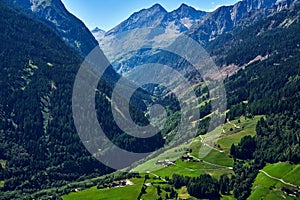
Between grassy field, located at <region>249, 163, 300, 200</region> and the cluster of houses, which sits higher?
grassy field, located at <region>249, 163, 300, 200</region>

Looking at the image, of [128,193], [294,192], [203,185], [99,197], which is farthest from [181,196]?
[294,192]

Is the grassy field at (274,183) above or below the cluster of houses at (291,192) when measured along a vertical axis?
above

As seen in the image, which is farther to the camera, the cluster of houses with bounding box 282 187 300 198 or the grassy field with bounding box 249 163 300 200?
the grassy field with bounding box 249 163 300 200

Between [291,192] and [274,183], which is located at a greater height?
[274,183]

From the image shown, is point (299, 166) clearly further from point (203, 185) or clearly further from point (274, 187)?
point (203, 185)

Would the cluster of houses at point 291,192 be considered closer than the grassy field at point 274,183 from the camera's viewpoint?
Yes

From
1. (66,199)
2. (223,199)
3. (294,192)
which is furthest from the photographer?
(66,199)

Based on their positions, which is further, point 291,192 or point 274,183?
point 274,183

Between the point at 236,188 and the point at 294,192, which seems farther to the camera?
the point at 236,188
